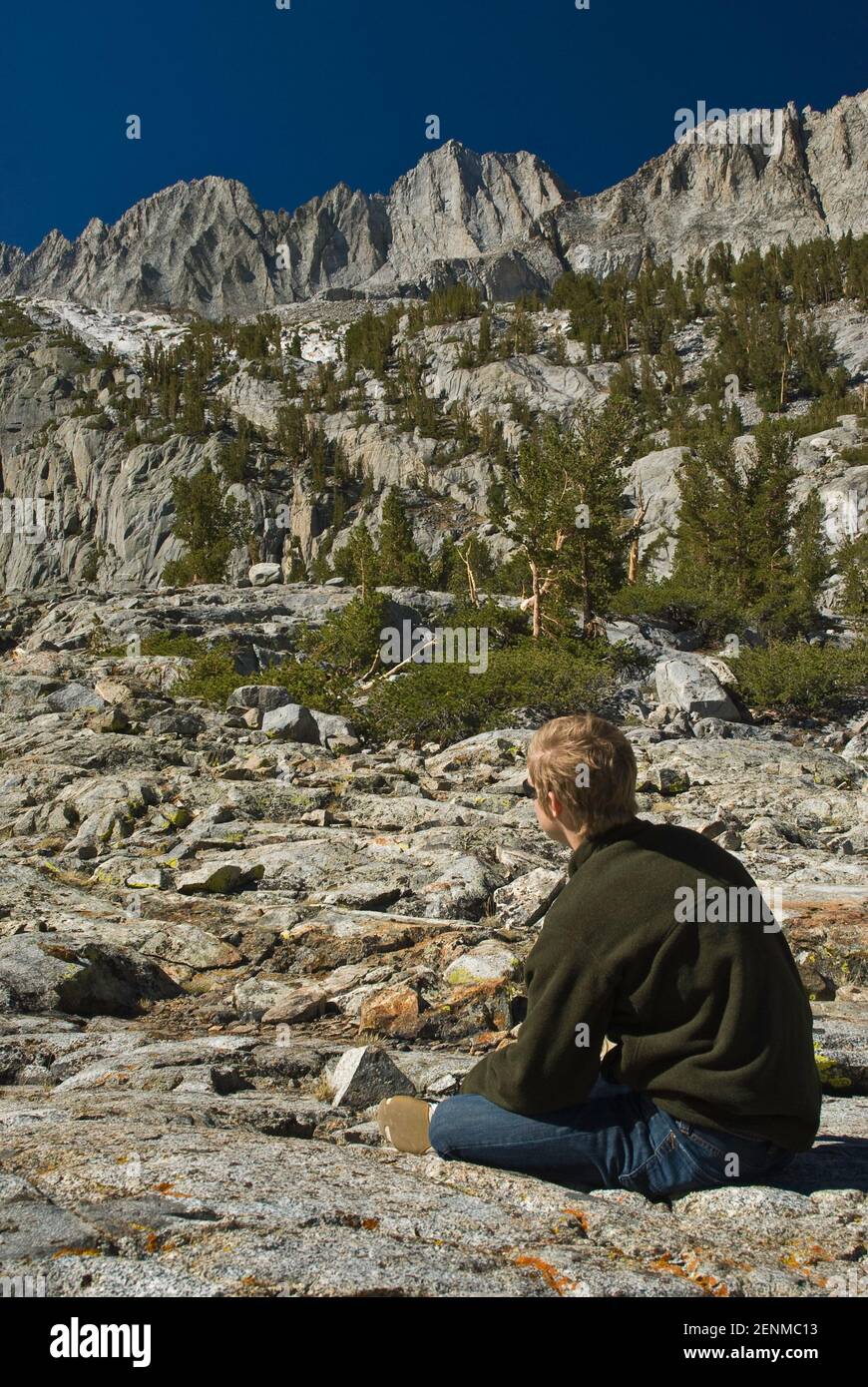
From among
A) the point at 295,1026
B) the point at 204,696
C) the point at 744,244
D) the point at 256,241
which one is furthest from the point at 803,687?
the point at 256,241

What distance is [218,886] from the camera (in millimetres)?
8461

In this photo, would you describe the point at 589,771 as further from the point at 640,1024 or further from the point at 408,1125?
the point at 408,1125

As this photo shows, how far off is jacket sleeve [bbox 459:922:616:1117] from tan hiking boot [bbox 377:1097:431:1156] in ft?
1.53

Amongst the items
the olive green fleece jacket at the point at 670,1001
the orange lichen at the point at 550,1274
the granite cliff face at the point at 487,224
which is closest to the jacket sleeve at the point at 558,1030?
the olive green fleece jacket at the point at 670,1001

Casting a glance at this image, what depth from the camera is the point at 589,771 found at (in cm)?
315

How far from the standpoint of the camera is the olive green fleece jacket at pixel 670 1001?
113 inches

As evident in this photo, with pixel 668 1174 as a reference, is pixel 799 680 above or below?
above

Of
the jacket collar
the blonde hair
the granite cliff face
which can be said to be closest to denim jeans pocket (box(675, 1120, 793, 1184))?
the jacket collar

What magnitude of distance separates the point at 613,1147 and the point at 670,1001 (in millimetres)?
608

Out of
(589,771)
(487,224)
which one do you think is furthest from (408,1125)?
(487,224)

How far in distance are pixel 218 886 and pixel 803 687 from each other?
1609 centimetres

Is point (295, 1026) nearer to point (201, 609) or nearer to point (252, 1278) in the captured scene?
point (252, 1278)

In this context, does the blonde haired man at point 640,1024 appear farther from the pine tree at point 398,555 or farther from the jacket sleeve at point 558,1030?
the pine tree at point 398,555

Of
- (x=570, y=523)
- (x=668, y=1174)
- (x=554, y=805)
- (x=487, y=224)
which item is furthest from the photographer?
(x=487, y=224)
